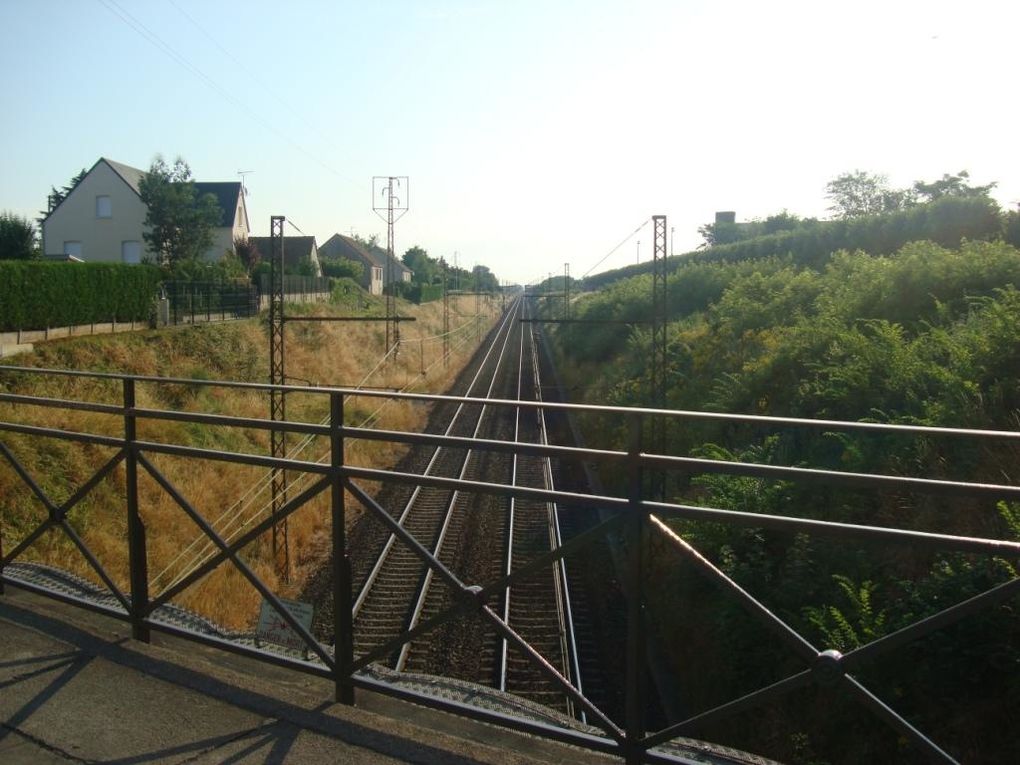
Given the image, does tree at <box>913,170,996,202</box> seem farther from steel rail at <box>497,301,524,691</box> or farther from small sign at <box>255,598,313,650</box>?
small sign at <box>255,598,313,650</box>

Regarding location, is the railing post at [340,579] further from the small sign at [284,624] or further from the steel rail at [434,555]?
the steel rail at [434,555]

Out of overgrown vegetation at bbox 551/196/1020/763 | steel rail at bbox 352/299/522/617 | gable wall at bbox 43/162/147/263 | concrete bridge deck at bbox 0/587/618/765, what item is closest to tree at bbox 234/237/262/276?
gable wall at bbox 43/162/147/263

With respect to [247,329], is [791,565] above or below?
below

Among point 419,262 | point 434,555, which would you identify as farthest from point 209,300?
point 419,262

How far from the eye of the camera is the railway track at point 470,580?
31.7 feet

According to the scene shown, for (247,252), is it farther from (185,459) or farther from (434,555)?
(434,555)

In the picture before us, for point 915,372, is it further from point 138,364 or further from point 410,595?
point 138,364

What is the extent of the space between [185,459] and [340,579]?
44.7 feet

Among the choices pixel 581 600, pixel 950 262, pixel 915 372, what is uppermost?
pixel 950 262

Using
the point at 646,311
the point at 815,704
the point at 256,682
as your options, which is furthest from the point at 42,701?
the point at 646,311

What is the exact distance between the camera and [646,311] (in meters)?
36.6

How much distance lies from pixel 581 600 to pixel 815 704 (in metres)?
5.09

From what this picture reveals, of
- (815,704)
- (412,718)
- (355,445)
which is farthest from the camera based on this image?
(355,445)

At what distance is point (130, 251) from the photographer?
4959 cm
